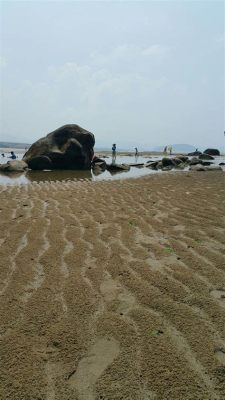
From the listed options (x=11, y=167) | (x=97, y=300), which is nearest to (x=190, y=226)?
(x=97, y=300)

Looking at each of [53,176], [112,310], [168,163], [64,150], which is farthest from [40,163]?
[112,310]

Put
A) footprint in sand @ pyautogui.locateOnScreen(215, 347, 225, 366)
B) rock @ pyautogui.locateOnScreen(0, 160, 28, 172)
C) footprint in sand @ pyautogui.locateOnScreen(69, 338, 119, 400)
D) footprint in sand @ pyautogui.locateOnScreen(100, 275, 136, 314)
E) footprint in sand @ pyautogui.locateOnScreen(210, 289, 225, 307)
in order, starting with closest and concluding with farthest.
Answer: footprint in sand @ pyautogui.locateOnScreen(69, 338, 119, 400)
footprint in sand @ pyautogui.locateOnScreen(215, 347, 225, 366)
footprint in sand @ pyautogui.locateOnScreen(100, 275, 136, 314)
footprint in sand @ pyautogui.locateOnScreen(210, 289, 225, 307)
rock @ pyautogui.locateOnScreen(0, 160, 28, 172)

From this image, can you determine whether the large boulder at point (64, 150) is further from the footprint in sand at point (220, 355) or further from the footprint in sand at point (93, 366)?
the footprint in sand at point (220, 355)

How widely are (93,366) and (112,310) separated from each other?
2.74 ft

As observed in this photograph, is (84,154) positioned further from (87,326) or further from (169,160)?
(87,326)

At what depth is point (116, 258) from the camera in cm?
491

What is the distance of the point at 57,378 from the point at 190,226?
466 cm

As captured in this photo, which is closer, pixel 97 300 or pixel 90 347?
pixel 90 347

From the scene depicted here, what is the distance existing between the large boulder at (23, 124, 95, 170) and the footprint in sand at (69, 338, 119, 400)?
867 inches

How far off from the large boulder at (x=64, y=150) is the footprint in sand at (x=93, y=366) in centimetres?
2202

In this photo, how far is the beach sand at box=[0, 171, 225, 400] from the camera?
256 centimetres

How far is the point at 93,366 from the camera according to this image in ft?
8.97

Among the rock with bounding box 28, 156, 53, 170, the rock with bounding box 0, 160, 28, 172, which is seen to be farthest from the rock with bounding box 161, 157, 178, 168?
the rock with bounding box 0, 160, 28, 172

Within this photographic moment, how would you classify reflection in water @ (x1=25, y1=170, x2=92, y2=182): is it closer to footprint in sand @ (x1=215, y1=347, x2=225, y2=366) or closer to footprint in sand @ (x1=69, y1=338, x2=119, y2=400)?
footprint in sand @ (x1=69, y1=338, x2=119, y2=400)
